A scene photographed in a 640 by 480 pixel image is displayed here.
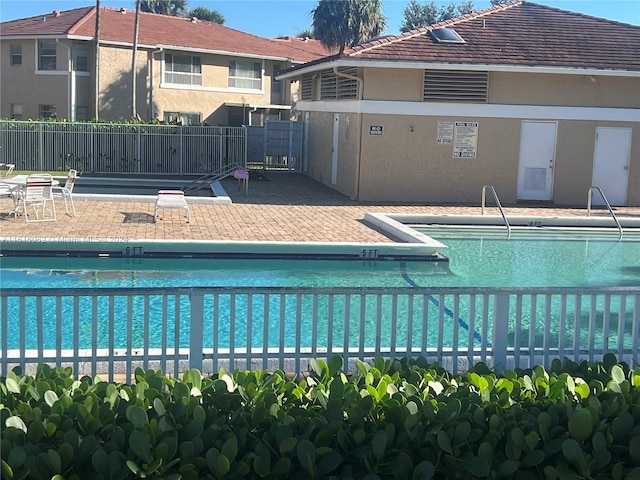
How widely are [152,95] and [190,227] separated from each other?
23.3m

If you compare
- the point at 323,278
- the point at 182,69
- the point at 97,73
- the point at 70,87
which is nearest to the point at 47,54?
the point at 70,87

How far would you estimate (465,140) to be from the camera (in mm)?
21641

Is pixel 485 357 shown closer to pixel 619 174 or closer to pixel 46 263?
pixel 46 263

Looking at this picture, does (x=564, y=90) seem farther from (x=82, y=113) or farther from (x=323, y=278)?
(x=82, y=113)

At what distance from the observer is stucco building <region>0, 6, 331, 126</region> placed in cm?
3609

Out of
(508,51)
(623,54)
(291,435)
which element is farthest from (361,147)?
(291,435)

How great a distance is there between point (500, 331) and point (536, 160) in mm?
16733

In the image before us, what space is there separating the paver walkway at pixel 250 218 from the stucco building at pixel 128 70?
15.7 m

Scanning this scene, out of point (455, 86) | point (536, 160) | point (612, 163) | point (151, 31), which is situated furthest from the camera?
point (151, 31)

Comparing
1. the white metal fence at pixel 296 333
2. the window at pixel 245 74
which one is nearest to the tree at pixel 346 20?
the window at pixel 245 74

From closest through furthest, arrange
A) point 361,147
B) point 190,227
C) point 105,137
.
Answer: point 190,227, point 361,147, point 105,137


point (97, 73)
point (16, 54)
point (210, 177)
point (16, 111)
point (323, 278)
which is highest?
point (16, 54)

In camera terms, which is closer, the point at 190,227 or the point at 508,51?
the point at 190,227

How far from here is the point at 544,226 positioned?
1884 centimetres
